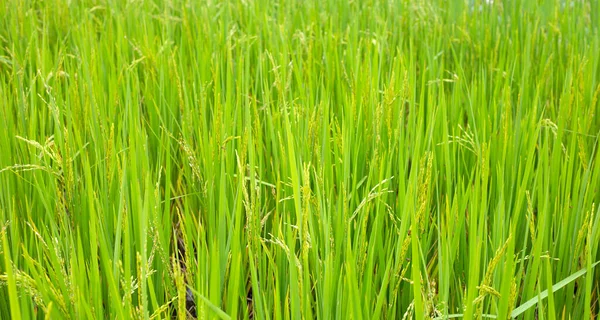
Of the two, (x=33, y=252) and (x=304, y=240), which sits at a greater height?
(x=304, y=240)

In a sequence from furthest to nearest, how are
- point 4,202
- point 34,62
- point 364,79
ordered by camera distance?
point 34,62 < point 364,79 < point 4,202

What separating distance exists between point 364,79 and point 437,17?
96 cm

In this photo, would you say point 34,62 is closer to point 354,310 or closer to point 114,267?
point 114,267

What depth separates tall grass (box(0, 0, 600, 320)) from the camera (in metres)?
0.84

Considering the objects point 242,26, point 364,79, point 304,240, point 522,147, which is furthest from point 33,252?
point 242,26

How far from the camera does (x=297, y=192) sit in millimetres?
848

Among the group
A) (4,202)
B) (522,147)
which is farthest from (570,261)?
(4,202)

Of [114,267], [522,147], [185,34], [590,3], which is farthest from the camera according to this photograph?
[590,3]

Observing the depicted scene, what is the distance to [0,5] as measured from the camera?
2.52 meters

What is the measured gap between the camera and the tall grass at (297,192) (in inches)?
33.0

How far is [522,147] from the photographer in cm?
136

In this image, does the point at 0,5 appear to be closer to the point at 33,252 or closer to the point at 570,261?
the point at 33,252

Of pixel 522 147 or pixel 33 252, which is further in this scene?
pixel 522 147

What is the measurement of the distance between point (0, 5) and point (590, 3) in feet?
7.79
